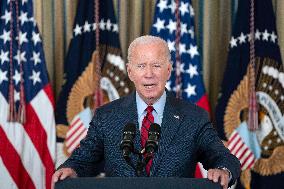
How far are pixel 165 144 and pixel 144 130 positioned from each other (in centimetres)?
11

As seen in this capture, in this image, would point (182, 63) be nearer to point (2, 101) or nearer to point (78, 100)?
point (78, 100)

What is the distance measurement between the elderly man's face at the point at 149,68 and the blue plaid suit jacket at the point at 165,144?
138 millimetres

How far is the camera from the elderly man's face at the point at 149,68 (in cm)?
235

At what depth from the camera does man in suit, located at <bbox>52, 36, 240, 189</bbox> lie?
235 centimetres

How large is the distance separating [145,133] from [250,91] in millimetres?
2454

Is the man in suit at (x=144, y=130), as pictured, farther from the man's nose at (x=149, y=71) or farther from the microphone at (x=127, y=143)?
the microphone at (x=127, y=143)

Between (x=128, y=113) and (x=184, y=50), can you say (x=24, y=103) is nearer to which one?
(x=184, y=50)

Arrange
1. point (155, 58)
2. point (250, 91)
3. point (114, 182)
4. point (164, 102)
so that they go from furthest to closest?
1. point (250, 91)
2. point (164, 102)
3. point (155, 58)
4. point (114, 182)

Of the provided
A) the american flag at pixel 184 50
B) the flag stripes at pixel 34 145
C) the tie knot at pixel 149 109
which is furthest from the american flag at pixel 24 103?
the tie knot at pixel 149 109

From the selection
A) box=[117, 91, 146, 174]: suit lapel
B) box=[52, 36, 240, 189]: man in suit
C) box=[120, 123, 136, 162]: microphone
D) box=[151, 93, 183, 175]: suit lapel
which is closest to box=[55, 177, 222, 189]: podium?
box=[120, 123, 136, 162]: microphone

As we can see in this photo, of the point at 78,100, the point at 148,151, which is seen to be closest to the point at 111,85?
the point at 78,100

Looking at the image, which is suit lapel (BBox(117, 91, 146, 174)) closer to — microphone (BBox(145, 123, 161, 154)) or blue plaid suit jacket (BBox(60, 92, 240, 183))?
blue plaid suit jacket (BBox(60, 92, 240, 183))

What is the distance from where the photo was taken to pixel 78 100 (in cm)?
480

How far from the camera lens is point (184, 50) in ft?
15.5
